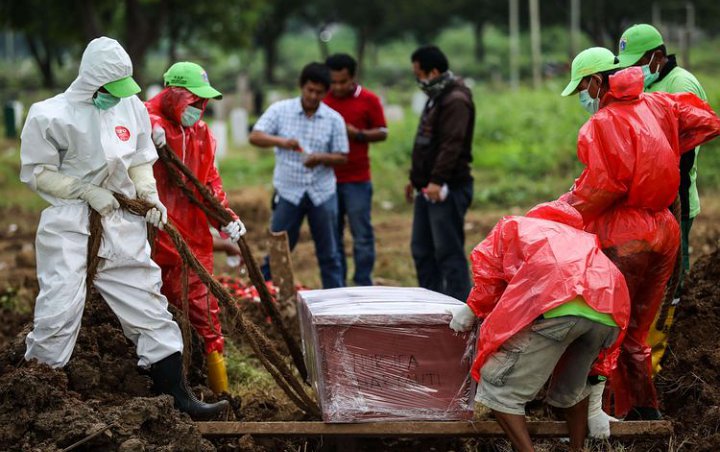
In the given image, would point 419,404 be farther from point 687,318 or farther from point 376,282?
point 376,282

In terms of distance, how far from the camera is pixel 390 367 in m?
5.16

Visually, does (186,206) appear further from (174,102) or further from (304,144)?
(304,144)

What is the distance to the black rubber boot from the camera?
5.39 m

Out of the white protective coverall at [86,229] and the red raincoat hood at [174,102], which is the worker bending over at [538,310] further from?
the red raincoat hood at [174,102]

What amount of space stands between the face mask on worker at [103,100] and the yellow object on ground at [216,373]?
5.45ft

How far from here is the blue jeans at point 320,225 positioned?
834 centimetres

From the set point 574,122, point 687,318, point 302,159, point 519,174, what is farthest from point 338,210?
point 574,122

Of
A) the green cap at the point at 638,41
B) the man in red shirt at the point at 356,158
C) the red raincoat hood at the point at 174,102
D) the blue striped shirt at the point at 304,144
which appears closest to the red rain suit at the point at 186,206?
the red raincoat hood at the point at 174,102

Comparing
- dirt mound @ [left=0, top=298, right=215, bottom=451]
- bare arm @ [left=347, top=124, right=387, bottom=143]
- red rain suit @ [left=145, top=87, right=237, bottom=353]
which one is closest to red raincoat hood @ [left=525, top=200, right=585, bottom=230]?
dirt mound @ [left=0, top=298, right=215, bottom=451]

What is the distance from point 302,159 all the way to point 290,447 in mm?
3268

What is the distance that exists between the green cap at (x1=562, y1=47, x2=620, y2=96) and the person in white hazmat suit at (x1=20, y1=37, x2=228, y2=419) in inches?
87.9

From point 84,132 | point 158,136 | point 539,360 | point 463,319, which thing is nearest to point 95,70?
point 84,132

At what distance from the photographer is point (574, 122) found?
1827 centimetres

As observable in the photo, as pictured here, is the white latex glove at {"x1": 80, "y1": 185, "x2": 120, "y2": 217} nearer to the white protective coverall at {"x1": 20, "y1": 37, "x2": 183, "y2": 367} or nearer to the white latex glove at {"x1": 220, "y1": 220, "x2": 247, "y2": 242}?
the white protective coverall at {"x1": 20, "y1": 37, "x2": 183, "y2": 367}
